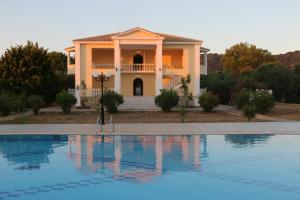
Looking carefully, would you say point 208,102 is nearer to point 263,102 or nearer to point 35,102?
point 263,102

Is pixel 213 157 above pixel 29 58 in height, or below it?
below

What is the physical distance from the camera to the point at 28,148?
16.0 metres

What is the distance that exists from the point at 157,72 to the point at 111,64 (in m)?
4.80

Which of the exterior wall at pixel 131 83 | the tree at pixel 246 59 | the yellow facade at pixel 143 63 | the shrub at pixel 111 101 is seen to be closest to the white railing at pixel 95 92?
the yellow facade at pixel 143 63

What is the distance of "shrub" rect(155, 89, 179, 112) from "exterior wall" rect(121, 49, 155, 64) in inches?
324

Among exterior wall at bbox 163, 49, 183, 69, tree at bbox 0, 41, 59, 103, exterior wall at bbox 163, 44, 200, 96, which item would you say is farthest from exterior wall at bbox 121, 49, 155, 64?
tree at bbox 0, 41, 59, 103

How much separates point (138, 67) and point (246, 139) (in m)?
20.4

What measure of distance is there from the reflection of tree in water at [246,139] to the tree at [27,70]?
65.0 ft

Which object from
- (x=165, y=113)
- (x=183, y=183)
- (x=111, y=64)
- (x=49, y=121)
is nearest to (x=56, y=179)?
(x=183, y=183)

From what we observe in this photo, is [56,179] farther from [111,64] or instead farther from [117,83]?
[111,64]

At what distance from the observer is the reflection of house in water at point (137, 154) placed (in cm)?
1186

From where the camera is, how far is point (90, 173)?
36.5 feet

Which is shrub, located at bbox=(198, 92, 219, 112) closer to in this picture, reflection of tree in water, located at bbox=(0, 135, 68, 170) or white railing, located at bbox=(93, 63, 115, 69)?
white railing, located at bbox=(93, 63, 115, 69)

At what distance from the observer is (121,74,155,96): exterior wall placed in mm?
37469
